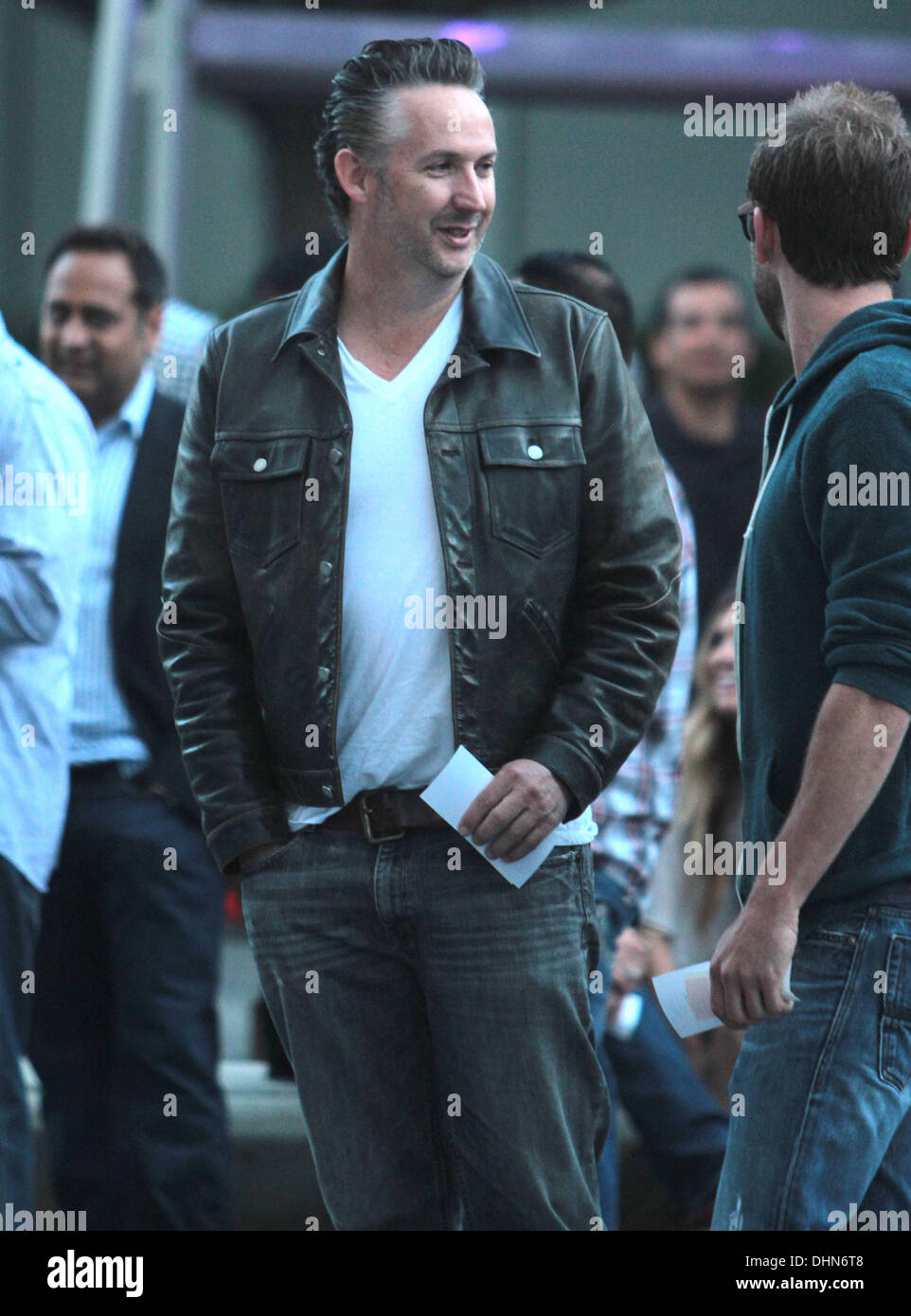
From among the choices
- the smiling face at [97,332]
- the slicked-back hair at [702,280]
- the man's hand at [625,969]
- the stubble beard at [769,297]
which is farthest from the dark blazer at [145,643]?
the slicked-back hair at [702,280]

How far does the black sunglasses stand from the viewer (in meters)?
2.19

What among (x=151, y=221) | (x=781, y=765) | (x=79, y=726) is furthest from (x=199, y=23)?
(x=781, y=765)

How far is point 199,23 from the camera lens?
5.67 meters

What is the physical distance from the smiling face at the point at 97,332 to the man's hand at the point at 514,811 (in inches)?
71.1

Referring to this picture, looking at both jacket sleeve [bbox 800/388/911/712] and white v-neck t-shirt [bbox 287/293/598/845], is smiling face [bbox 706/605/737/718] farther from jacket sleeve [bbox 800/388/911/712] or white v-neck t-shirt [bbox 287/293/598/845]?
jacket sleeve [bbox 800/388/911/712]

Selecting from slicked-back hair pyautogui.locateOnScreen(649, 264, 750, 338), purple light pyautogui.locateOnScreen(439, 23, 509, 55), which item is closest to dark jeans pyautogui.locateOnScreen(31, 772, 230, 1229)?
slicked-back hair pyautogui.locateOnScreen(649, 264, 750, 338)

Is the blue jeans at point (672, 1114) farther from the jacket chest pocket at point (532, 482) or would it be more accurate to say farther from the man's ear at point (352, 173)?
the man's ear at point (352, 173)

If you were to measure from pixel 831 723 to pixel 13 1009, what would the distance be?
63.9 inches

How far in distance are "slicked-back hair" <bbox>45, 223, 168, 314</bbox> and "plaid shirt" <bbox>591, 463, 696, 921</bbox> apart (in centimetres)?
130

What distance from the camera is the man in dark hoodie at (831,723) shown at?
1.89 meters

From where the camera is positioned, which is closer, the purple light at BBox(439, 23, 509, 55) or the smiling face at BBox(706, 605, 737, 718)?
the smiling face at BBox(706, 605, 737, 718)

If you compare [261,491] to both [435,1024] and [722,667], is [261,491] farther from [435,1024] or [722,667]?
[722,667]
